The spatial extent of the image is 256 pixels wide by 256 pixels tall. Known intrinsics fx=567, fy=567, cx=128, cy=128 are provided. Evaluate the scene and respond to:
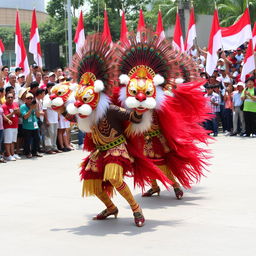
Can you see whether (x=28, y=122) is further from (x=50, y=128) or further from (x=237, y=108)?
(x=237, y=108)

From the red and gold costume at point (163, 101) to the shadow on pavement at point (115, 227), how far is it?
2.72ft

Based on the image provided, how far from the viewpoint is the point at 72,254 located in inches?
197

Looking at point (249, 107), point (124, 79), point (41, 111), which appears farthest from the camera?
point (249, 107)

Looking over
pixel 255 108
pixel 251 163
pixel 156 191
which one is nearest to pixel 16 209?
pixel 156 191

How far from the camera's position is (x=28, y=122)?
1161 centimetres

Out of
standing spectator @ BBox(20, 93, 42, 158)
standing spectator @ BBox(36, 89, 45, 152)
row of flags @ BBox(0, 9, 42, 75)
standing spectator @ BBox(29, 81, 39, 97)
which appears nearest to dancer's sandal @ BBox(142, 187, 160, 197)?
standing spectator @ BBox(20, 93, 42, 158)

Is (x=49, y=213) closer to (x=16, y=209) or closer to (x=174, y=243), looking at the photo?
(x=16, y=209)

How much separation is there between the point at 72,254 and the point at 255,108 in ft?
34.4

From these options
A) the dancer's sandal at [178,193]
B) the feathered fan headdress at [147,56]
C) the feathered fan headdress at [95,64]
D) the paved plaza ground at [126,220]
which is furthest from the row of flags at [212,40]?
the feathered fan headdress at [95,64]

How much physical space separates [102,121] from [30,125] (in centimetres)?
593

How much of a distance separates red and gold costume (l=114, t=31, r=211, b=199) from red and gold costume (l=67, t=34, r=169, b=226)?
0.17 m

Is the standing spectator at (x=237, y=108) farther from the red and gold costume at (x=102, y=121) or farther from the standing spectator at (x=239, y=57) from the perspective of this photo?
the red and gold costume at (x=102, y=121)

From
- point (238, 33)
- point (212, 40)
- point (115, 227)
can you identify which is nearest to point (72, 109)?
point (115, 227)

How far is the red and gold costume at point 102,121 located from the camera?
19.1 feet
